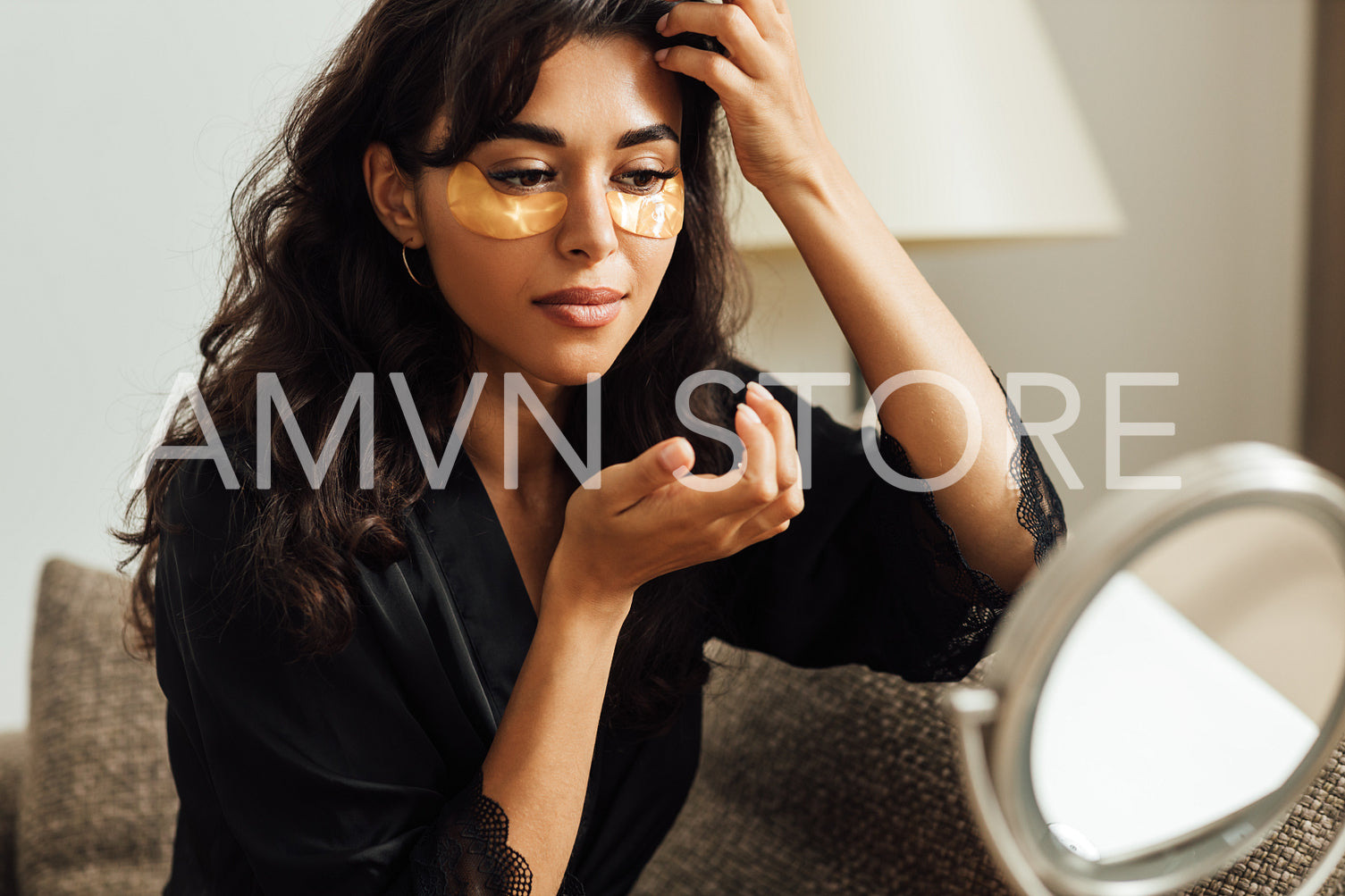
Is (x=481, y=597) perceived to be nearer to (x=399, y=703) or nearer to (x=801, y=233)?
(x=399, y=703)

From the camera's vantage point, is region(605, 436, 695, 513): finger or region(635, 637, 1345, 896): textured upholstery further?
region(635, 637, 1345, 896): textured upholstery

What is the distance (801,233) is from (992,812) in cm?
48

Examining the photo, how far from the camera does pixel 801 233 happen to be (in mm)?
777

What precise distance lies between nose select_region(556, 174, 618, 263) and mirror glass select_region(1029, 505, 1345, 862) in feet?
1.32

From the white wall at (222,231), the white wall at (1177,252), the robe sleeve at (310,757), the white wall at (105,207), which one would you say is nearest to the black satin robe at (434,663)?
the robe sleeve at (310,757)

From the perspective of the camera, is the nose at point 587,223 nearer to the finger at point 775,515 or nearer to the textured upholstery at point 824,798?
the finger at point 775,515

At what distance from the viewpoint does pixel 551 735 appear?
0.68 m

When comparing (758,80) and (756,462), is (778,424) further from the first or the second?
(758,80)

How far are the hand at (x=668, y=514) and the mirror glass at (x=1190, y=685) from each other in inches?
7.5

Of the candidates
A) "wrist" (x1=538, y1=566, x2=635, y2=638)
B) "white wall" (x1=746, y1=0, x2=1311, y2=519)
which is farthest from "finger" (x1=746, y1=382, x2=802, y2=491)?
"white wall" (x1=746, y1=0, x2=1311, y2=519)

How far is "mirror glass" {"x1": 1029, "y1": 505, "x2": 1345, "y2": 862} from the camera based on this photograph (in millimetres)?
416

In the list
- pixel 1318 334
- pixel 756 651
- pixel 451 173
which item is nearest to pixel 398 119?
pixel 451 173

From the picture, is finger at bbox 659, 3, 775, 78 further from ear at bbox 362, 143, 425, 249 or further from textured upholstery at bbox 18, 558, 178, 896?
textured upholstery at bbox 18, 558, 178, 896

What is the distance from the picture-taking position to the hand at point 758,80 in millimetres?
719
